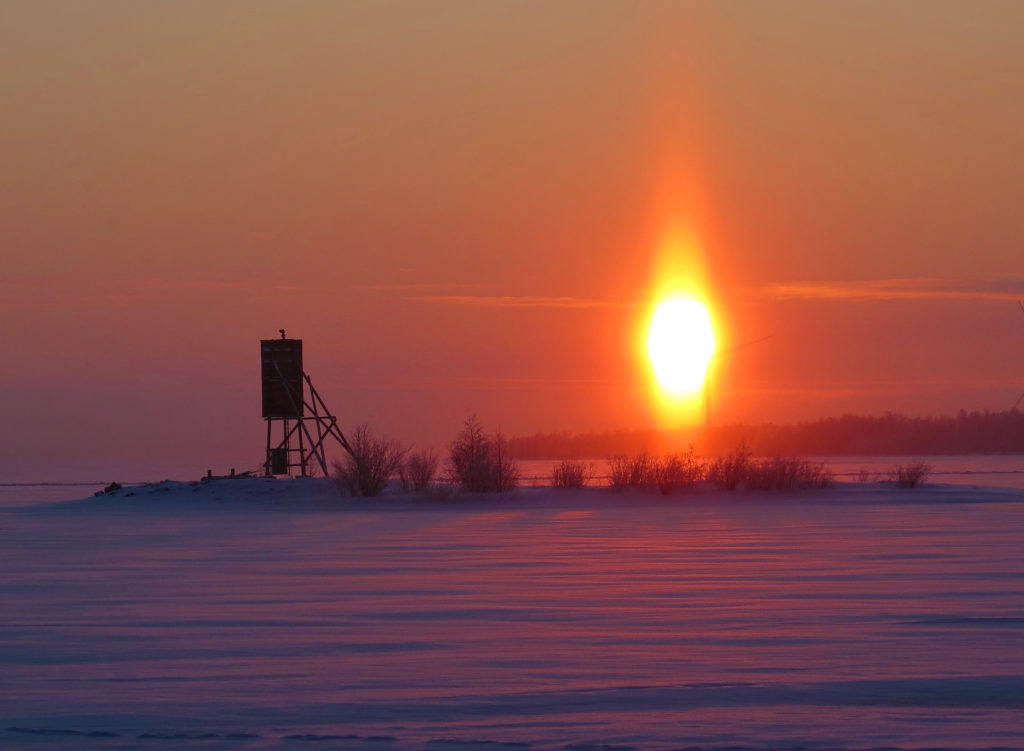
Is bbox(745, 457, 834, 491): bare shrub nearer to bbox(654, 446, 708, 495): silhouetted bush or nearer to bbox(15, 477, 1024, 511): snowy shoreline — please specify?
bbox(15, 477, 1024, 511): snowy shoreline

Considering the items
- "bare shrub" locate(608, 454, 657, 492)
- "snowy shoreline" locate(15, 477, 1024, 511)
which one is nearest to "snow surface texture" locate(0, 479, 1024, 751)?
"snowy shoreline" locate(15, 477, 1024, 511)

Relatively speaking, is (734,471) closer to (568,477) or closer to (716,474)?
(716,474)

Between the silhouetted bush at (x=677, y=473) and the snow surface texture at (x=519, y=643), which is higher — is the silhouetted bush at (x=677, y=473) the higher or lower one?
the higher one

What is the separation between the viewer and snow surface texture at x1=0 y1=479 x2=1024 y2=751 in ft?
22.0

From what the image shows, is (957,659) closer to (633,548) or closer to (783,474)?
(633,548)

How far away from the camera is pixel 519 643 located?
366 inches

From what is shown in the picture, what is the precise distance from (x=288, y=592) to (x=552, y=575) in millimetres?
2860

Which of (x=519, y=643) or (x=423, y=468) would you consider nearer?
(x=519, y=643)

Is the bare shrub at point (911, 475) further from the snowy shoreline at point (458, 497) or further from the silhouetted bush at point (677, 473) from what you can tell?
the silhouetted bush at point (677, 473)

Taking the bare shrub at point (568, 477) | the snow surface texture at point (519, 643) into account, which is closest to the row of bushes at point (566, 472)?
the bare shrub at point (568, 477)

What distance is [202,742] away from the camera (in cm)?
644

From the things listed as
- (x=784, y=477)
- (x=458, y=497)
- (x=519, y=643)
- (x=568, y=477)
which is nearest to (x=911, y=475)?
(x=784, y=477)

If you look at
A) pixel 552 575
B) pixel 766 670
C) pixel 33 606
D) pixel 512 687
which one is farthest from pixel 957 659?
pixel 33 606

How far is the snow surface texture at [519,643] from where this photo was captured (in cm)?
670
